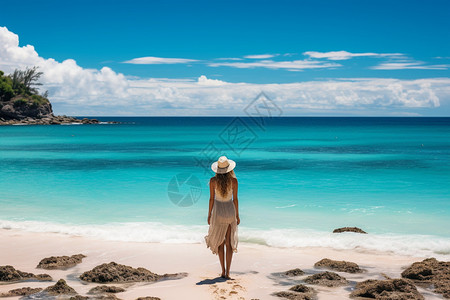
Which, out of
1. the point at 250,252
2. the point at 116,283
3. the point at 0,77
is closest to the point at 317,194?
the point at 250,252

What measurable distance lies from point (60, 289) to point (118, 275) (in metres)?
0.87

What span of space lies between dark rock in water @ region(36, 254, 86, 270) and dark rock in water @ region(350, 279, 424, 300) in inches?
165

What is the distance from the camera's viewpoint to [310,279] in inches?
242

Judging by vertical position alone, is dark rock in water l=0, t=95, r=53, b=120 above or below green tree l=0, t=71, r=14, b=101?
below

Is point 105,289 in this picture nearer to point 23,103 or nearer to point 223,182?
point 223,182

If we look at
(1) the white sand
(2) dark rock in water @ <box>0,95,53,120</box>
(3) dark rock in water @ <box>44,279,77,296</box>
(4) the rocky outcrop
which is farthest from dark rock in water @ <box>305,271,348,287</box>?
(2) dark rock in water @ <box>0,95,53,120</box>

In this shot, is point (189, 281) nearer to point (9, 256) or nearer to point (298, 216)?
point (9, 256)

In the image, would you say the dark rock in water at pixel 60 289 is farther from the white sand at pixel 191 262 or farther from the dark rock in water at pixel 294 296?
the dark rock in water at pixel 294 296

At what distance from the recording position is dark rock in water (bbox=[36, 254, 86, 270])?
6704 millimetres

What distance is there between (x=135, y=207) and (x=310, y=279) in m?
8.27

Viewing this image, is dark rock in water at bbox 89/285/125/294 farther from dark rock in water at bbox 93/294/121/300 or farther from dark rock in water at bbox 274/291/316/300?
dark rock in water at bbox 274/291/316/300

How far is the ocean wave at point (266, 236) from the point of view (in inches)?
336

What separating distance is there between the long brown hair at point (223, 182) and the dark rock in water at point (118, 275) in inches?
56.3

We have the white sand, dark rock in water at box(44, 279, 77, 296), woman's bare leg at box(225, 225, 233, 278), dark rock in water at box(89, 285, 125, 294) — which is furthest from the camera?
woman's bare leg at box(225, 225, 233, 278)
